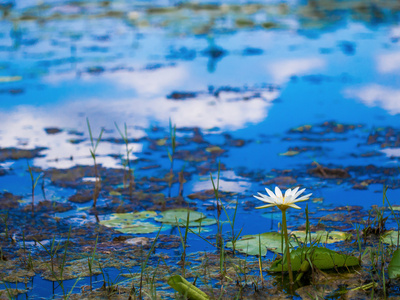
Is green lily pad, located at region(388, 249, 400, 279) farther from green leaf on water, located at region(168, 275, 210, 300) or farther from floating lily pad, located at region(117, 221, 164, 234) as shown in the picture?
floating lily pad, located at region(117, 221, 164, 234)

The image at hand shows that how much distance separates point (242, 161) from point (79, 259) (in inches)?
58.7

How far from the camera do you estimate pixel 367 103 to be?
4.52 metres

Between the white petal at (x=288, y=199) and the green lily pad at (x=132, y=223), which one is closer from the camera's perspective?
the white petal at (x=288, y=199)

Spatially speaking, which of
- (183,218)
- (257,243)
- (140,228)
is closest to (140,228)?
(140,228)

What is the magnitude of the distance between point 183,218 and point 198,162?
876 millimetres

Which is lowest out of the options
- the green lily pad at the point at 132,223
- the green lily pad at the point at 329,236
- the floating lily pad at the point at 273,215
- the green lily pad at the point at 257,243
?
the floating lily pad at the point at 273,215

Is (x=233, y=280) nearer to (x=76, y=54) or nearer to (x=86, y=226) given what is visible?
(x=86, y=226)

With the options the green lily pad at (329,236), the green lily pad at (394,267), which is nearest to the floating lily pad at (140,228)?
the green lily pad at (329,236)

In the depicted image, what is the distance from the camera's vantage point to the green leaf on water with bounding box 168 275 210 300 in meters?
1.70

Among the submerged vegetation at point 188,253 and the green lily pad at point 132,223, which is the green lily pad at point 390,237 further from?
the green lily pad at point 132,223

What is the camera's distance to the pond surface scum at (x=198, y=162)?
1.92 m

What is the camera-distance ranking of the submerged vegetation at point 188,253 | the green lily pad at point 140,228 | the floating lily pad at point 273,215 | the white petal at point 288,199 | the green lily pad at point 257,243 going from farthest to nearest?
the floating lily pad at point 273,215 → the green lily pad at point 140,228 → the green lily pad at point 257,243 → the submerged vegetation at point 188,253 → the white petal at point 288,199

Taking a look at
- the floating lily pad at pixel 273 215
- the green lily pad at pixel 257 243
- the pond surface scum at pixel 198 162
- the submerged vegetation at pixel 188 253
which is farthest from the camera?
the floating lily pad at pixel 273 215

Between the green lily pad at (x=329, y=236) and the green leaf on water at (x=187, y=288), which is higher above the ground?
the green leaf on water at (x=187, y=288)
